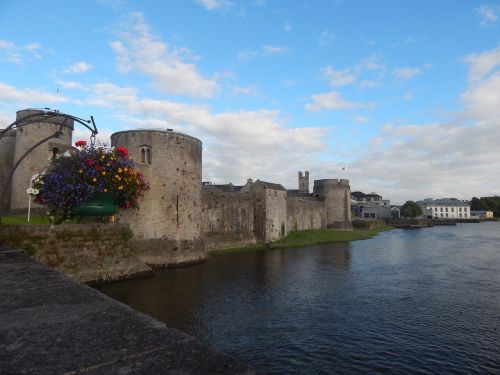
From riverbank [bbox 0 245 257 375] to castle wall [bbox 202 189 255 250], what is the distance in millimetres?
23613

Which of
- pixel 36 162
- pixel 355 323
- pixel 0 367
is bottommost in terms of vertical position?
pixel 355 323

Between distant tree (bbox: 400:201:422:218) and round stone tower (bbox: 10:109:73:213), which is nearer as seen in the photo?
round stone tower (bbox: 10:109:73:213)

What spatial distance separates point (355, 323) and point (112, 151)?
11277mm

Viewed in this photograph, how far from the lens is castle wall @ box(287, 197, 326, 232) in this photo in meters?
44.4

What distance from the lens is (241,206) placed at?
32531 mm

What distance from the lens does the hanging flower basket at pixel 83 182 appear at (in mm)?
11375

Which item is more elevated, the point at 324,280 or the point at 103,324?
→ the point at 103,324

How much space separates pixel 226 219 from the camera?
30.4 meters

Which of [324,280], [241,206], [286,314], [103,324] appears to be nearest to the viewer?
[103,324]

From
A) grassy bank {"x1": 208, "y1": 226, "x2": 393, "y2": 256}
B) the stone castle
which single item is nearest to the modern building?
grassy bank {"x1": 208, "y1": 226, "x2": 393, "y2": 256}

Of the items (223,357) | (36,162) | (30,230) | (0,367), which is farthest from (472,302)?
(36,162)

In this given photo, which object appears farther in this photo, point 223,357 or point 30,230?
point 30,230

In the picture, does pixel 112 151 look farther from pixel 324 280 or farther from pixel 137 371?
pixel 137 371

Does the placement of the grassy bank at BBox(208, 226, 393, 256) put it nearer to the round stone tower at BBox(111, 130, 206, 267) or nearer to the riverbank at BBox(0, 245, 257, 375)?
the round stone tower at BBox(111, 130, 206, 267)
